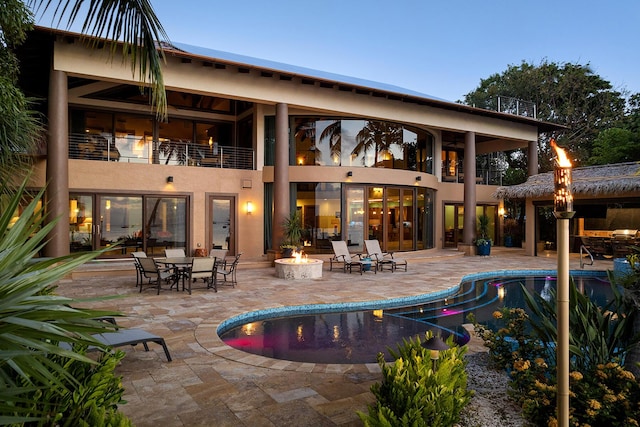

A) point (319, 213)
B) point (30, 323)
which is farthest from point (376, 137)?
point (30, 323)

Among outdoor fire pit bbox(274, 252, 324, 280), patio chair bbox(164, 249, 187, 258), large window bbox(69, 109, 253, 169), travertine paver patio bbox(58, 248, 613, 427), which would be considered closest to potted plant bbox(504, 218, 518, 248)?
outdoor fire pit bbox(274, 252, 324, 280)

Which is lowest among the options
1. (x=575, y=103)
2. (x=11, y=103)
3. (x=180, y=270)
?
(x=180, y=270)

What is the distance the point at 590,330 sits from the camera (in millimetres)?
3254

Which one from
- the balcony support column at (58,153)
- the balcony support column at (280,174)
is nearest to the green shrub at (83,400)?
the balcony support column at (58,153)

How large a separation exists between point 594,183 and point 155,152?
56.2ft

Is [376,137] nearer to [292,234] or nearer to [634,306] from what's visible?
[292,234]

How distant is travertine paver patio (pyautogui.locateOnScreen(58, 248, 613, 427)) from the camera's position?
139 inches

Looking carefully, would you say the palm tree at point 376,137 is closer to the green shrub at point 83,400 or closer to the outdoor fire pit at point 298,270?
the outdoor fire pit at point 298,270

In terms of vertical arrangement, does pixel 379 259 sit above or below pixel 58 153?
below

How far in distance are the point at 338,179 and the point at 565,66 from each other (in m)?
20.4

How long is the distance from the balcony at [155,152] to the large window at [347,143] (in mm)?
2074

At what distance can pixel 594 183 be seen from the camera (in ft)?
53.8

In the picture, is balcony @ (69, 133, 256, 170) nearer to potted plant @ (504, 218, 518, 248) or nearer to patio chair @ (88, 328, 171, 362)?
patio chair @ (88, 328, 171, 362)

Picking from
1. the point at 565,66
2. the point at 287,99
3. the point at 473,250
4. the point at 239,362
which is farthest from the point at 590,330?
the point at 565,66
